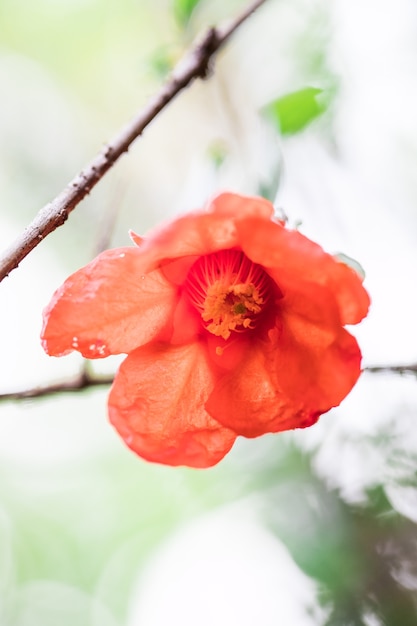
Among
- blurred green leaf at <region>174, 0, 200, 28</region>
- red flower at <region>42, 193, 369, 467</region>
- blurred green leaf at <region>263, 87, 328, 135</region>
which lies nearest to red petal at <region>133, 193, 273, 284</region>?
red flower at <region>42, 193, 369, 467</region>

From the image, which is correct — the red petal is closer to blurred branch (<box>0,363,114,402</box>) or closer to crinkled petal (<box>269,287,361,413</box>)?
crinkled petal (<box>269,287,361,413</box>)

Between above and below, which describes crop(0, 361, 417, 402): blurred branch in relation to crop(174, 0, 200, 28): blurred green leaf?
below

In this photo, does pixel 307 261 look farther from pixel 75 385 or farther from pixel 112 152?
pixel 75 385

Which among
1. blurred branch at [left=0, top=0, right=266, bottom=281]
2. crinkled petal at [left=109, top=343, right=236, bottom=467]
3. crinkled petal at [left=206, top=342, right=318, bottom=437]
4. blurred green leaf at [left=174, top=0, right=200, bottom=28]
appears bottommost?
crinkled petal at [left=109, top=343, right=236, bottom=467]

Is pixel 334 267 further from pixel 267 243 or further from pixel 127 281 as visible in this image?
pixel 127 281

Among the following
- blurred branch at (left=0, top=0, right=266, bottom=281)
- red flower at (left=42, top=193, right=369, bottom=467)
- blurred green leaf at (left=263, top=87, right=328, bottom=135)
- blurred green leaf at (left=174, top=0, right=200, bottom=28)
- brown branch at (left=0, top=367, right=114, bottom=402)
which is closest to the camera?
blurred branch at (left=0, top=0, right=266, bottom=281)

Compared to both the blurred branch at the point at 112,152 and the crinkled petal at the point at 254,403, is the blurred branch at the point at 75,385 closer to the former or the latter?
the crinkled petal at the point at 254,403

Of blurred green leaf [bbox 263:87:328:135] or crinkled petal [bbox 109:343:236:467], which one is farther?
blurred green leaf [bbox 263:87:328:135]

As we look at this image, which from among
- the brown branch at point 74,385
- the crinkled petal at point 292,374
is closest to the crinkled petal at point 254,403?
the crinkled petal at point 292,374

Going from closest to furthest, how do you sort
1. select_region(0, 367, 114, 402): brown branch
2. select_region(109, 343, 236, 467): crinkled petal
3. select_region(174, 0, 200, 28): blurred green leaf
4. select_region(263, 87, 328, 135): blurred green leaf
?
select_region(109, 343, 236, 467): crinkled petal < select_region(0, 367, 114, 402): brown branch < select_region(263, 87, 328, 135): blurred green leaf < select_region(174, 0, 200, 28): blurred green leaf
